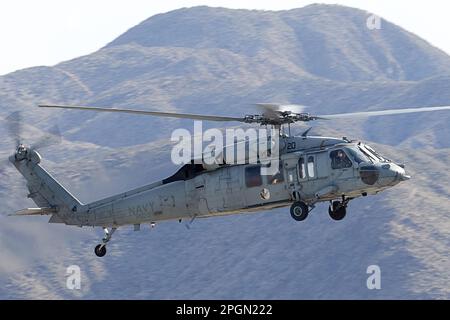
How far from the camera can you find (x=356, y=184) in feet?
150

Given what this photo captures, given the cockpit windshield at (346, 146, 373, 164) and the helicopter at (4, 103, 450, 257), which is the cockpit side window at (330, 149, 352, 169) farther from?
the cockpit windshield at (346, 146, 373, 164)

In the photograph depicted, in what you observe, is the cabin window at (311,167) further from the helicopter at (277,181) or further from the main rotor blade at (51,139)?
the main rotor blade at (51,139)

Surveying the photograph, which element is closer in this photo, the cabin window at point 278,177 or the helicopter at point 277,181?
the helicopter at point 277,181

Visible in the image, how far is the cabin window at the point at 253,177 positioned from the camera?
4708 centimetres

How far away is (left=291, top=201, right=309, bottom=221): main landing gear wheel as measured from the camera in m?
45.9

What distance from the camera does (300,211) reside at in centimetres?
4606

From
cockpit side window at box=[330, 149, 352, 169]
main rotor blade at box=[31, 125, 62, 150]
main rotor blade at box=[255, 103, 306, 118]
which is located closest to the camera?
main rotor blade at box=[255, 103, 306, 118]

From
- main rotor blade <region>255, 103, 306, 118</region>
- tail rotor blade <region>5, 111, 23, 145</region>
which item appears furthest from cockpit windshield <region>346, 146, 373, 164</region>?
tail rotor blade <region>5, 111, 23, 145</region>

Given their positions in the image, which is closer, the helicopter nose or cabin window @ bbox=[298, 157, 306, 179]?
the helicopter nose

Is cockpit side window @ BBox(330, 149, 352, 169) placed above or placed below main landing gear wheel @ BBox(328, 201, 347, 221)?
above

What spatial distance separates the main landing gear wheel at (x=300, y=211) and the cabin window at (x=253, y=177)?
1874 mm

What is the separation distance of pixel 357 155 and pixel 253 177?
4.42m
